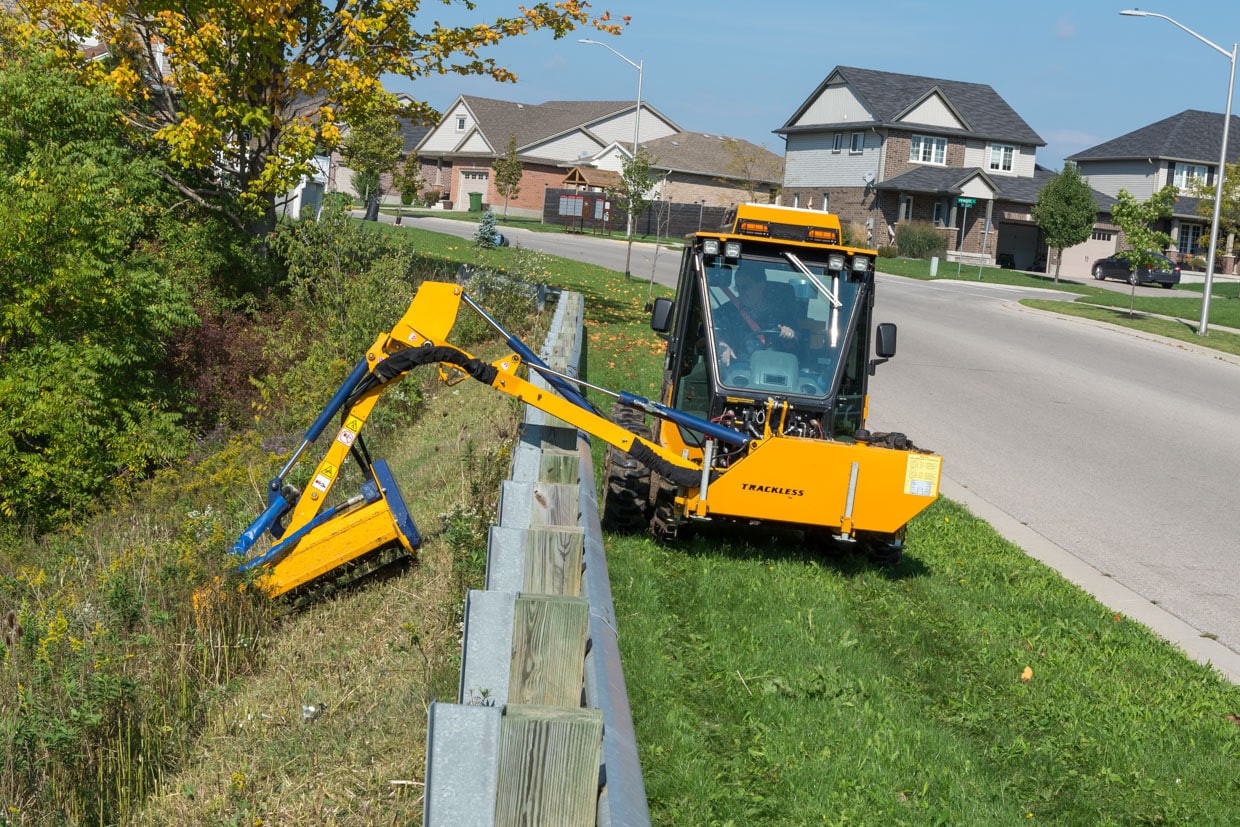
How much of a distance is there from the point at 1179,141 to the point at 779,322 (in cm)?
6663

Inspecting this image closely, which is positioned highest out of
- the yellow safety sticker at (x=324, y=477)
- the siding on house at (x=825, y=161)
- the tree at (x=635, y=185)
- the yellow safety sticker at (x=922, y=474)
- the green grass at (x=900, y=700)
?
the siding on house at (x=825, y=161)

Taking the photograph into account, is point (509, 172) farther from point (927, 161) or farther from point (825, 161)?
point (927, 161)

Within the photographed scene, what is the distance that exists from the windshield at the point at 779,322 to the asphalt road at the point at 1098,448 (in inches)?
99.7

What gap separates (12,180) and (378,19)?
6.65 m

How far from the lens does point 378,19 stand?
20.5 metres

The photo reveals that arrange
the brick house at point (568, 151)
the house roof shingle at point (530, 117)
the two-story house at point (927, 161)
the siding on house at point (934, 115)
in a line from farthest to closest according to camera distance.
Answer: the house roof shingle at point (530, 117) < the brick house at point (568, 151) < the siding on house at point (934, 115) < the two-story house at point (927, 161)

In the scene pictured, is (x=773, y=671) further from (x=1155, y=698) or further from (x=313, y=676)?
(x=313, y=676)

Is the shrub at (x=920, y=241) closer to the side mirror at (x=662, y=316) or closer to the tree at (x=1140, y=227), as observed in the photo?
the tree at (x=1140, y=227)

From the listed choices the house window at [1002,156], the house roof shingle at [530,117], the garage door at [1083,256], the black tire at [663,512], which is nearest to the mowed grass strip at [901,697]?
the black tire at [663,512]

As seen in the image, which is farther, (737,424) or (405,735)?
(737,424)

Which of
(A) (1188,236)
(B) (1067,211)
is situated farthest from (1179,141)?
(B) (1067,211)

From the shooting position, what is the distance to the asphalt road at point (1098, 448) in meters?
9.50

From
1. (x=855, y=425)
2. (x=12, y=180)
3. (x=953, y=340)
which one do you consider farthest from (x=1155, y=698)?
(x=953, y=340)

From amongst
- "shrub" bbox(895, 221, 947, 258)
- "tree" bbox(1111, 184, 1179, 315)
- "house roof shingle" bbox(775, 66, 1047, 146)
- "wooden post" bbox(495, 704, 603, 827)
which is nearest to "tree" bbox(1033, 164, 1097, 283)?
"shrub" bbox(895, 221, 947, 258)
